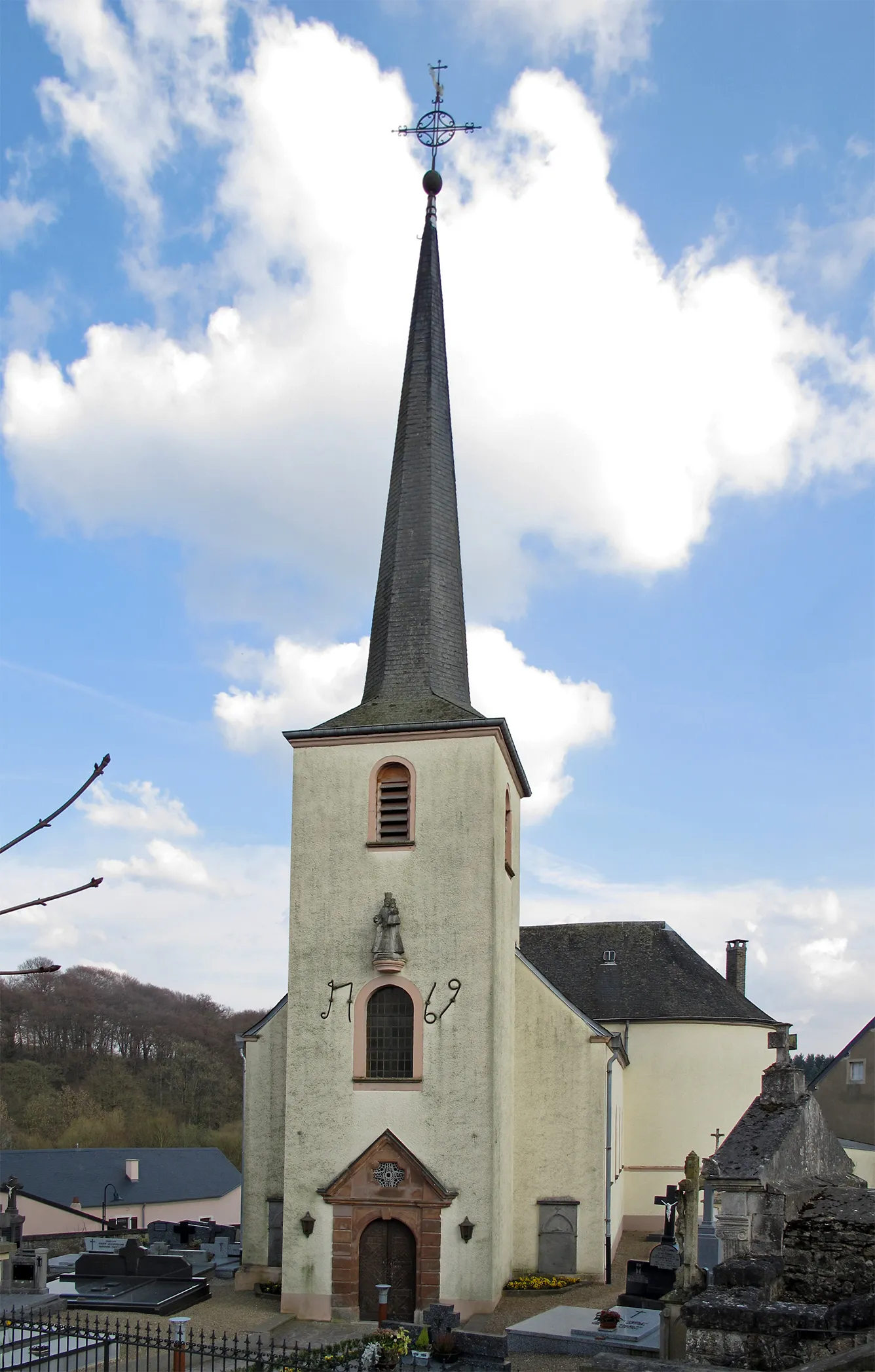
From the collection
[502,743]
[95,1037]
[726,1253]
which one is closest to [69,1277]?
[502,743]

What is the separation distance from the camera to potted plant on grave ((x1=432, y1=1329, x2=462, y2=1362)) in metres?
15.0

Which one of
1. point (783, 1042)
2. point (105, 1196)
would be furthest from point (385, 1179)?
point (105, 1196)

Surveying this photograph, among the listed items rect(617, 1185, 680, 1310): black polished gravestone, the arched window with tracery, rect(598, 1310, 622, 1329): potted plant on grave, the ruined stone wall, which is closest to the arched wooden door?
rect(617, 1185, 680, 1310): black polished gravestone

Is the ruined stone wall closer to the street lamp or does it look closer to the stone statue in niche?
the stone statue in niche

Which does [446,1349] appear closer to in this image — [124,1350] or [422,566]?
[124,1350]

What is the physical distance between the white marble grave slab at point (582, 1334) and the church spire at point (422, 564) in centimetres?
965

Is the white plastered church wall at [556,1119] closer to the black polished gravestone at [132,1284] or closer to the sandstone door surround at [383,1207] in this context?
the sandstone door surround at [383,1207]

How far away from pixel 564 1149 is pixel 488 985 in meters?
4.58

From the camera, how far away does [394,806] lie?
2078 centimetres

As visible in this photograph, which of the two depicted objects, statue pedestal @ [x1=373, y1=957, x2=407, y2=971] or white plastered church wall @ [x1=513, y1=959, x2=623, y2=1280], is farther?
white plastered church wall @ [x1=513, y1=959, x2=623, y2=1280]

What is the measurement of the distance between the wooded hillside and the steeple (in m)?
38.7

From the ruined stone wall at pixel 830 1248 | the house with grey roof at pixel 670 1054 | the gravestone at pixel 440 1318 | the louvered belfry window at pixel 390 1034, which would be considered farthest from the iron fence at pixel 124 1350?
the house with grey roof at pixel 670 1054

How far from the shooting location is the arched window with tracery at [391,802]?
67.6 feet

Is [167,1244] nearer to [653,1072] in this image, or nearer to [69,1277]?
[69,1277]
